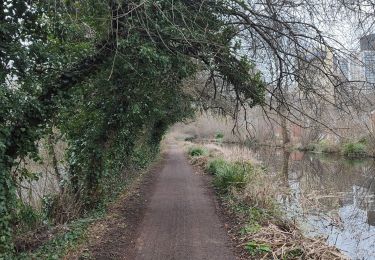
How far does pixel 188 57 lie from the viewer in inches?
318

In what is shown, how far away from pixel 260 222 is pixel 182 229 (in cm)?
173

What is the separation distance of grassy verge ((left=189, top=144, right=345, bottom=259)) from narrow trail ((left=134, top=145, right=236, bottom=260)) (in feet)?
1.35

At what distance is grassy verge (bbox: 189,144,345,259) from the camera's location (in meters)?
6.73

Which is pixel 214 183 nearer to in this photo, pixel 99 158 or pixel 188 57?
pixel 99 158

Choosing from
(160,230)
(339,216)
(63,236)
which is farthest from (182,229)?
(339,216)

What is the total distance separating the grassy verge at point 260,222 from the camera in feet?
22.1

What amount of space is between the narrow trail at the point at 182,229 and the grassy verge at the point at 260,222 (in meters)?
0.41

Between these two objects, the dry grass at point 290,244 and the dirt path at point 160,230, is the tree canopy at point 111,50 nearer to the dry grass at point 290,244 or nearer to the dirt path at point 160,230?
the dirt path at point 160,230

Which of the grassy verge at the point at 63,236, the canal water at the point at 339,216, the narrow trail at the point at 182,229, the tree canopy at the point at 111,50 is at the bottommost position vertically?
the canal water at the point at 339,216

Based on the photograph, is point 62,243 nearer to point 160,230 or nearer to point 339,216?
point 160,230

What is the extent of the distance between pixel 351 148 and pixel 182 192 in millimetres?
22986

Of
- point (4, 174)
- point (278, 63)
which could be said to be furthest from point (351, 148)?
point (4, 174)

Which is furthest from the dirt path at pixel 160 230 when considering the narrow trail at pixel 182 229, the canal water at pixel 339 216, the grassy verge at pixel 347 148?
the grassy verge at pixel 347 148

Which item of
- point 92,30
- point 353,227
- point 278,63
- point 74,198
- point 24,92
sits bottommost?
point 353,227
